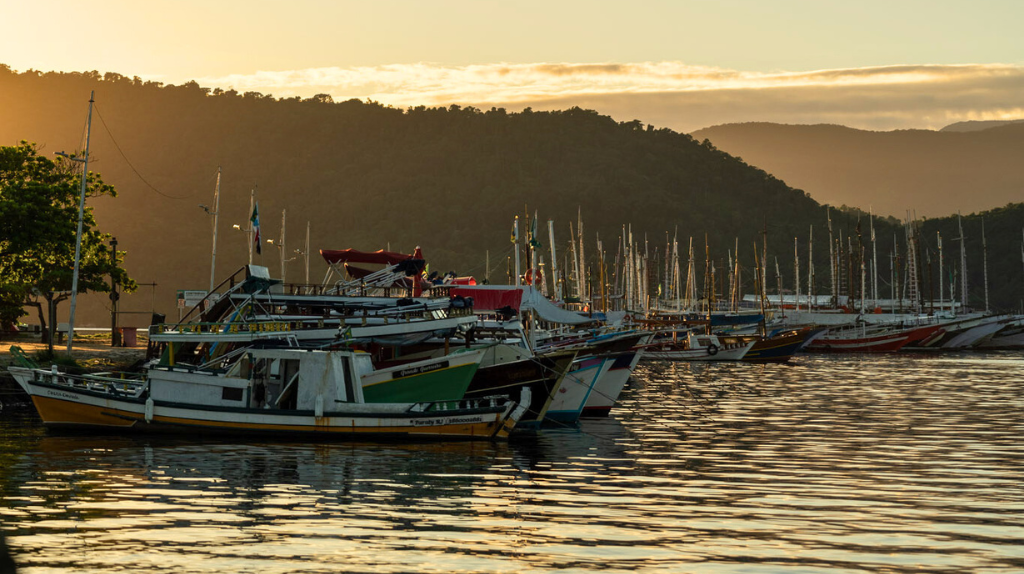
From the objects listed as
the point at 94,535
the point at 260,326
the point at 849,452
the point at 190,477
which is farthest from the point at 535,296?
the point at 94,535

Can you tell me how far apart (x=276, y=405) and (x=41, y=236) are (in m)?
32.3

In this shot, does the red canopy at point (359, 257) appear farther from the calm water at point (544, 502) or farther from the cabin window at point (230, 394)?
the cabin window at point (230, 394)

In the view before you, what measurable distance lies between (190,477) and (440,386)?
10.4 meters

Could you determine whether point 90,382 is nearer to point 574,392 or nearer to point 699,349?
point 574,392

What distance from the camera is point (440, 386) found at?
116 ft

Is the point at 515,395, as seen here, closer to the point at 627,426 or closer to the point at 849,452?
the point at 627,426

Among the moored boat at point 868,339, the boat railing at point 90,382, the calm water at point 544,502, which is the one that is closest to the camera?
the calm water at point 544,502

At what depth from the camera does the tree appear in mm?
61031

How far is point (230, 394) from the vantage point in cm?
3484

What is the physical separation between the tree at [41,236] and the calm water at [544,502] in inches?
957

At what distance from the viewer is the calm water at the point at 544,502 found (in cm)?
1745

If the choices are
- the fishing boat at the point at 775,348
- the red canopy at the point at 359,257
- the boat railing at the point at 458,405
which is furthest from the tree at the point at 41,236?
the fishing boat at the point at 775,348

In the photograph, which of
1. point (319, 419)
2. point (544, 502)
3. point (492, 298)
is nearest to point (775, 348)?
point (492, 298)

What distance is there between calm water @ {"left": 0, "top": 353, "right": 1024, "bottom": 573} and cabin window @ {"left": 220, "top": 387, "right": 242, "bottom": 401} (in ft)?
6.17
